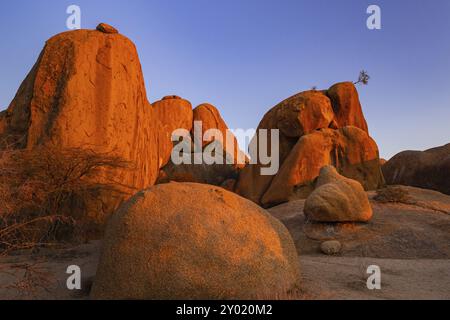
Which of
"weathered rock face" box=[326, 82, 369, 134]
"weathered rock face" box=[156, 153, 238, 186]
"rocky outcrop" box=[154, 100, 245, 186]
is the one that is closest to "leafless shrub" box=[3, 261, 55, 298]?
"rocky outcrop" box=[154, 100, 245, 186]

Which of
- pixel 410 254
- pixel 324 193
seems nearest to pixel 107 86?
pixel 324 193

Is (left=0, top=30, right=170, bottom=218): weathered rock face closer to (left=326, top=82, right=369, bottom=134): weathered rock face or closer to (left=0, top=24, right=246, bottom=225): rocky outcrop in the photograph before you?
(left=0, top=24, right=246, bottom=225): rocky outcrop

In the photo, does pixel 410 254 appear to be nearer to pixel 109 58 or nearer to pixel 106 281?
pixel 106 281

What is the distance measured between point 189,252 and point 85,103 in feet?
23.3

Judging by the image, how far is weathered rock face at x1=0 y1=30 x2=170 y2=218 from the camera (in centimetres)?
905

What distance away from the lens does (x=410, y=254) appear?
8.20m

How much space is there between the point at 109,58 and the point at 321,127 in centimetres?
1009

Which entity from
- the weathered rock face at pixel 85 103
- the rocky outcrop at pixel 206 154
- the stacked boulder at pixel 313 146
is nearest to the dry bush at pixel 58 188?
the weathered rock face at pixel 85 103

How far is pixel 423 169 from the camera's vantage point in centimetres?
1727

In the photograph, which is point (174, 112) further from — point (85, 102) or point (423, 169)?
point (85, 102)

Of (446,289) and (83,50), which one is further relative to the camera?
(83,50)

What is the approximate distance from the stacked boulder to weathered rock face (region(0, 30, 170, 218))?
6690mm

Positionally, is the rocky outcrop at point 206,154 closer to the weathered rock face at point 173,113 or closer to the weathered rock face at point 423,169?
the weathered rock face at point 173,113
